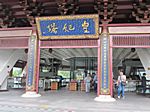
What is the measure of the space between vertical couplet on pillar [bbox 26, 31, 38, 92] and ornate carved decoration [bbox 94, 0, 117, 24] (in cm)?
308

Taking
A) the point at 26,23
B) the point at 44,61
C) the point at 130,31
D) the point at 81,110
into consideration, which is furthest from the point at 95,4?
the point at 44,61

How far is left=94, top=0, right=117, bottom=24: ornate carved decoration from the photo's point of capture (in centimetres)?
938

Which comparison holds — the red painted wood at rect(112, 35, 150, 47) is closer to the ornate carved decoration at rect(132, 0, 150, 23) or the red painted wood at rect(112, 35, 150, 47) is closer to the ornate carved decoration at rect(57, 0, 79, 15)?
the ornate carved decoration at rect(132, 0, 150, 23)

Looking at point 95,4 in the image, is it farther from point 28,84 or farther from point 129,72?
point 129,72

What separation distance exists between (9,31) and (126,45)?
212 inches

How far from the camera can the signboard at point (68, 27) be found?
9.52 metres

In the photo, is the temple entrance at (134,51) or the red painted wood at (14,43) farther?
the red painted wood at (14,43)

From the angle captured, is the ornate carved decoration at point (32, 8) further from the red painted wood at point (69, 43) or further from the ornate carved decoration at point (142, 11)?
the ornate carved decoration at point (142, 11)

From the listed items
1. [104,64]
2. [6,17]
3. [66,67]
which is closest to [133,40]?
[104,64]

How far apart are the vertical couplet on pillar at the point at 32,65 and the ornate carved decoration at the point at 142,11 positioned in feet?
14.8

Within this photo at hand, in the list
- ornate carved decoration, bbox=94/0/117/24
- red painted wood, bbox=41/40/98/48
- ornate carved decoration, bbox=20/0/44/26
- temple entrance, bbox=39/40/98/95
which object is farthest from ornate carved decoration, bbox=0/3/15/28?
ornate carved decoration, bbox=94/0/117/24

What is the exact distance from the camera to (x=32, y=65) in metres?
10.3

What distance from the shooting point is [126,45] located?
→ 31.4 ft

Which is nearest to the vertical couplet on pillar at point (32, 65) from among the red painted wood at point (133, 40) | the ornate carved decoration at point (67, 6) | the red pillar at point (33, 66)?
the red pillar at point (33, 66)
